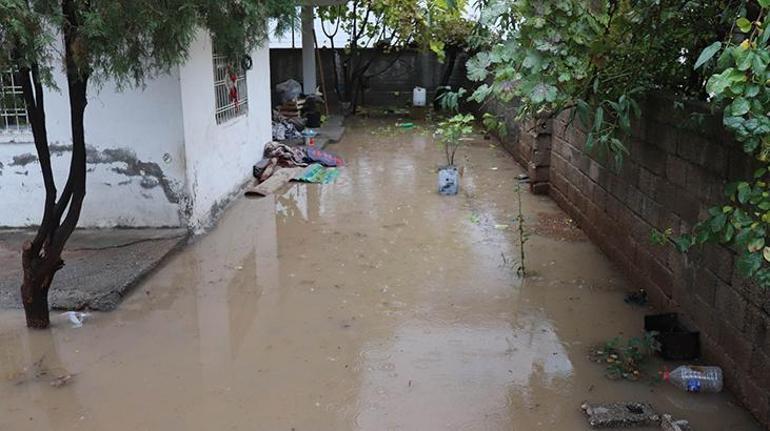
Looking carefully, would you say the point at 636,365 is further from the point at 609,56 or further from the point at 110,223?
the point at 110,223

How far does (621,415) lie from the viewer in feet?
10.5

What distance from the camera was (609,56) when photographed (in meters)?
3.96

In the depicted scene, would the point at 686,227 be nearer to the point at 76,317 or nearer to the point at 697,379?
the point at 697,379

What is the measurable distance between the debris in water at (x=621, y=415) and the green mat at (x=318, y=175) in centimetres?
557

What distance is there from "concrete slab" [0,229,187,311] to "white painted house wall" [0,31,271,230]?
0.18m

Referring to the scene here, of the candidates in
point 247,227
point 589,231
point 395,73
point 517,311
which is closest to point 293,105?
point 395,73

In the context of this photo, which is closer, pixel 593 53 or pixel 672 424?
pixel 672 424

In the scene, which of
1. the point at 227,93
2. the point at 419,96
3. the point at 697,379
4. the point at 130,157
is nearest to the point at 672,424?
the point at 697,379

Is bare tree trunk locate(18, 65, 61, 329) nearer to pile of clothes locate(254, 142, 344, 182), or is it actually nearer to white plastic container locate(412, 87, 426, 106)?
pile of clothes locate(254, 142, 344, 182)

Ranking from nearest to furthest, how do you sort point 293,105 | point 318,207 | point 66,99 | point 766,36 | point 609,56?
1. point 766,36
2. point 609,56
3. point 66,99
4. point 318,207
5. point 293,105

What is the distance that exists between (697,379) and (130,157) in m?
4.75

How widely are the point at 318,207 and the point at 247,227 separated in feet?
3.23

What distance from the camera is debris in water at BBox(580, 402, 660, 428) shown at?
3158 mm

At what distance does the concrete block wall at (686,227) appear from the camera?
325 centimetres
